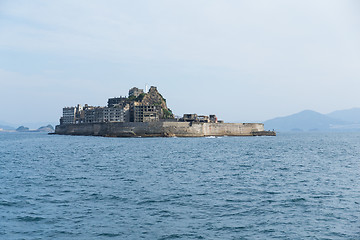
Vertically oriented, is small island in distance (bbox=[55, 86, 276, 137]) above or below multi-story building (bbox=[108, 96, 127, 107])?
below

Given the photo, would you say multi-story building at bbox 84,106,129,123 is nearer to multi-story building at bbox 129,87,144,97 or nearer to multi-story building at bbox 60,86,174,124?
multi-story building at bbox 60,86,174,124

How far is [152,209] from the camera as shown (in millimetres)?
19781

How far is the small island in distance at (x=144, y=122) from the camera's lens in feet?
411

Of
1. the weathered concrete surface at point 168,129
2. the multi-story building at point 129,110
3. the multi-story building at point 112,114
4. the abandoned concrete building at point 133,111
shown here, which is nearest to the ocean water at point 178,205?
the weathered concrete surface at point 168,129

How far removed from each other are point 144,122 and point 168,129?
8.99 m

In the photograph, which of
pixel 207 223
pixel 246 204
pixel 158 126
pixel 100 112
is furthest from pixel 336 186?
pixel 100 112

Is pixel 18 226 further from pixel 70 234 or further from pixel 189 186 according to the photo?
pixel 189 186

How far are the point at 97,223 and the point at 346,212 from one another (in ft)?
44.9

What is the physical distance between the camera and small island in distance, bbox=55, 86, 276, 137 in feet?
411

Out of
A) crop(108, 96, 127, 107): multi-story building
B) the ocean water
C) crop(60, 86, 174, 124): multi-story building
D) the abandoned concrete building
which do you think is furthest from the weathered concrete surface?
the ocean water

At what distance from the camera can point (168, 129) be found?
409 ft

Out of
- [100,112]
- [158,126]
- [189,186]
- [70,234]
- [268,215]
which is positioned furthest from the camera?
[100,112]

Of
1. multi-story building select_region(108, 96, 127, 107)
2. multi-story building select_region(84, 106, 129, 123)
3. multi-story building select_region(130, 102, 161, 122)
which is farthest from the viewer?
multi-story building select_region(108, 96, 127, 107)

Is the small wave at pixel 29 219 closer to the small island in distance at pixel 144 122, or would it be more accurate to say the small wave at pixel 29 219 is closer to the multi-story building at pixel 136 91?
the small island in distance at pixel 144 122
